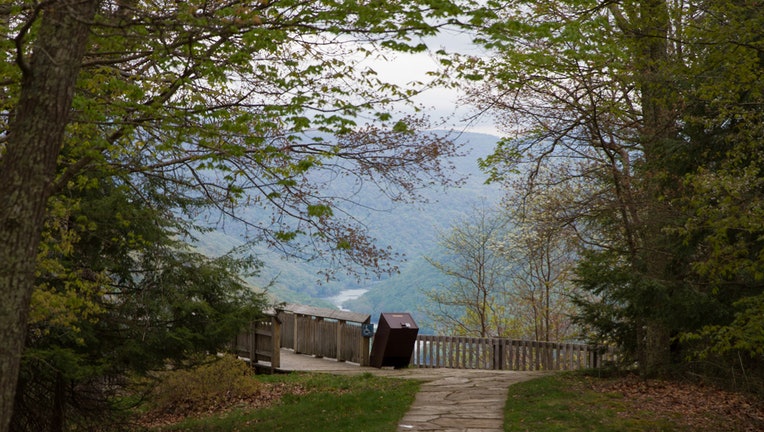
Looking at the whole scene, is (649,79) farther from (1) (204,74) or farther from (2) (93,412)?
(2) (93,412)

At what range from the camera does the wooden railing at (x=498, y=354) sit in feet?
64.4

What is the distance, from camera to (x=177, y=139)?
27.7ft

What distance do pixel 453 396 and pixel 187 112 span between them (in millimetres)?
6370

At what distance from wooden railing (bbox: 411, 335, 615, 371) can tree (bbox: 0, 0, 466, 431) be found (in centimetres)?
933

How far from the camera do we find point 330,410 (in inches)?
467

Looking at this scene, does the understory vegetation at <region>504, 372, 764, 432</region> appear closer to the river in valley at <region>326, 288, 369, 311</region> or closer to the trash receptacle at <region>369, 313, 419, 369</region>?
the trash receptacle at <region>369, 313, 419, 369</region>

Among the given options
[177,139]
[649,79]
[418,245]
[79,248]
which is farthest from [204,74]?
[418,245]

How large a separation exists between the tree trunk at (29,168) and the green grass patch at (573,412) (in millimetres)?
6131

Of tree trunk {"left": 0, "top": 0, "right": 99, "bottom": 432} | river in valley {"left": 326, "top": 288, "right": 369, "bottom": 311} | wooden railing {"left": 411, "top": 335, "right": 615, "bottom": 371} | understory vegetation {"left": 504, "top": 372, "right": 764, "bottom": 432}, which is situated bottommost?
understory vegetation {"left": 504, "top": 372, "right": 764, "bottom": 432}

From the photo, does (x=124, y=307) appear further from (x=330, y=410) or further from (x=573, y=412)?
(x=573, y=412)

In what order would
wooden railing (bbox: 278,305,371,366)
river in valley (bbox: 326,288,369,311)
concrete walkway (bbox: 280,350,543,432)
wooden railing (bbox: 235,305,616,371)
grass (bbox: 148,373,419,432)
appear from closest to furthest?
concrete walkway (bbox: 280,350,543,432) < grass (bbox: 148,373,419,432) < wooden railing (bbox: 278,305,371,366) < wooden railing (bbox: 235,305,616,371) < river in valley (bbox: 326,288,369,311)

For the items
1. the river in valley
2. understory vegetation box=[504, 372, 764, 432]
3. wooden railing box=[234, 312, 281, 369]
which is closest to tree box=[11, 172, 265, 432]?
understory vegetation box=[504, 372, 764, 432]

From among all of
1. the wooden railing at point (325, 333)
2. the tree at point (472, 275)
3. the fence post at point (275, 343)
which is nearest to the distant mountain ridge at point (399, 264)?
the tree at point (472, 275)

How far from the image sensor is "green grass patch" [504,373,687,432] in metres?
9.67
